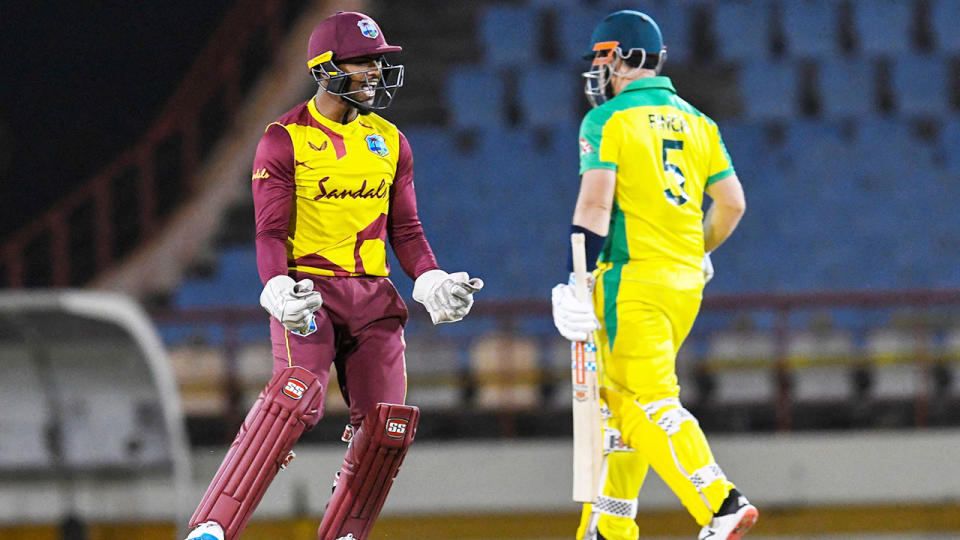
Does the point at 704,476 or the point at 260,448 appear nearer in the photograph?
the point at 260,448

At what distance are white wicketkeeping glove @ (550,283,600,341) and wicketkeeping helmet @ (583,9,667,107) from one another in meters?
0.74

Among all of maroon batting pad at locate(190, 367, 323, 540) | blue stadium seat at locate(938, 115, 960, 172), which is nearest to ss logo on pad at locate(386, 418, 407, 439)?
maroon batting pad at locate(190, 367, 323, 540)

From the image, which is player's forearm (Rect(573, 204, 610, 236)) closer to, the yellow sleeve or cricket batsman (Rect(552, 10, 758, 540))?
cricket batsman (Rect(552, 10, 758, 540))

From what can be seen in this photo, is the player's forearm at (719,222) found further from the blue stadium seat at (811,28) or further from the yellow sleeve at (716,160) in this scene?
the blue stadium seat at (811,28)

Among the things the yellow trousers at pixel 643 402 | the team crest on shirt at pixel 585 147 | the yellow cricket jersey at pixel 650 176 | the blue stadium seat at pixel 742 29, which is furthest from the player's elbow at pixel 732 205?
the blue stadium seat at pixel 742 29

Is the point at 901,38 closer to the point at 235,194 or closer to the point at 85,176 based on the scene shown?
the point at 235,194

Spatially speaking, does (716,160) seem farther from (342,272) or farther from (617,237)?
(342,272)

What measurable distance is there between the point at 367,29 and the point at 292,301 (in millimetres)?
870

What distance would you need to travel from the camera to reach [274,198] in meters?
4.34

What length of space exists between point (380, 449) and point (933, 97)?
771cm

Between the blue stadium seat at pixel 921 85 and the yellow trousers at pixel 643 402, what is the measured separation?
662 centimetres

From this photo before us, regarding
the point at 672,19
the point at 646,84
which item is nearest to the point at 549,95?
the point at 672,19

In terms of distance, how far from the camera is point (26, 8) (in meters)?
11.4

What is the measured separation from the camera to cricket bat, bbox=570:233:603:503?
15.7 ft
